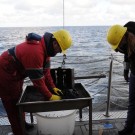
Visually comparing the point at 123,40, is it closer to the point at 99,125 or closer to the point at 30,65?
the point at 30,65

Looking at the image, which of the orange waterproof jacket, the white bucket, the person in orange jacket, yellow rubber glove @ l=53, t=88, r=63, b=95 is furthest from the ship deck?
the orange waterproof jacket

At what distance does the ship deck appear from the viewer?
419cm

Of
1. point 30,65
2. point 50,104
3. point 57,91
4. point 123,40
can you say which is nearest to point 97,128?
point 57,91

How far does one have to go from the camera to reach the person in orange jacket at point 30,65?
122 inches

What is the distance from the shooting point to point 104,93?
330 inches

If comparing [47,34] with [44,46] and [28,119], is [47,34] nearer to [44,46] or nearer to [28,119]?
[44,46]

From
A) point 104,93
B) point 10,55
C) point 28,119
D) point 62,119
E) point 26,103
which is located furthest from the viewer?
point 104,93

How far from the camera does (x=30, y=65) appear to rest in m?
3.09

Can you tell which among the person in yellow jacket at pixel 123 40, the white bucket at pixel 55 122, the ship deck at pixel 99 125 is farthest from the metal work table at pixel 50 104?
the ship deck at pixel 99 125

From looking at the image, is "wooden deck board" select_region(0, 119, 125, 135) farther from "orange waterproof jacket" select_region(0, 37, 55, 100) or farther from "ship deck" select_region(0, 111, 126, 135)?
"orange waterproof jacket" select_region(0, 37, 55, 100)

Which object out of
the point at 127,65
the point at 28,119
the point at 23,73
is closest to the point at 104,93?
the point at 28,119

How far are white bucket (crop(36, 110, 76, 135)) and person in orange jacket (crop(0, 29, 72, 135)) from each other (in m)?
0.38

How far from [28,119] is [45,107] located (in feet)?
5.29

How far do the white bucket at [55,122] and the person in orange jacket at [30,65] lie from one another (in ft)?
1.24
